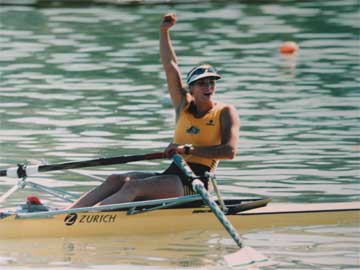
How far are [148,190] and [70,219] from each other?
713mm

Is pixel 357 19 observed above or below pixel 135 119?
below

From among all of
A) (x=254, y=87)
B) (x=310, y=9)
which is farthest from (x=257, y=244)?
(x=310, y=9)

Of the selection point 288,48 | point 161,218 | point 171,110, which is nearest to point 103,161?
point 161,218

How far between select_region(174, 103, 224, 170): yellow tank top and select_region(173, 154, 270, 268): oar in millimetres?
288

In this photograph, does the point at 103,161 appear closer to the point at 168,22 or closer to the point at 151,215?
the point at 151,215

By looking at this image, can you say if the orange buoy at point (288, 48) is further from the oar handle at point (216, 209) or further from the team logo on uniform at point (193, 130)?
the oar handle at point (216, 209)

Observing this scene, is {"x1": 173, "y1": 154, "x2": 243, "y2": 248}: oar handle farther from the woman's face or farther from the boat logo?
the boat logo

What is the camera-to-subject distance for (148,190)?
1067cm

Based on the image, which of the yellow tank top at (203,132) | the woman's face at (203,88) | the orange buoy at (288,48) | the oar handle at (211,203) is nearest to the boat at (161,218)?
the oar handle at (211,203)

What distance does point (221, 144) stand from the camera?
1075 centimetres

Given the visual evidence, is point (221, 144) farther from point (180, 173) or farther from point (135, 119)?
point (135, 119)

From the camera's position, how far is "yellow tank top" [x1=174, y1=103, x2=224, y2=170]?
1084cm

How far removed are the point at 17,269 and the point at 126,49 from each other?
49.5 ft

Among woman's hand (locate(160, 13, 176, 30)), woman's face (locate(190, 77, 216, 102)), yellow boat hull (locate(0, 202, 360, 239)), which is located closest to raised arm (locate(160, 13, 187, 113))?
woman's hand (locate(160, 13, 176, 30))
